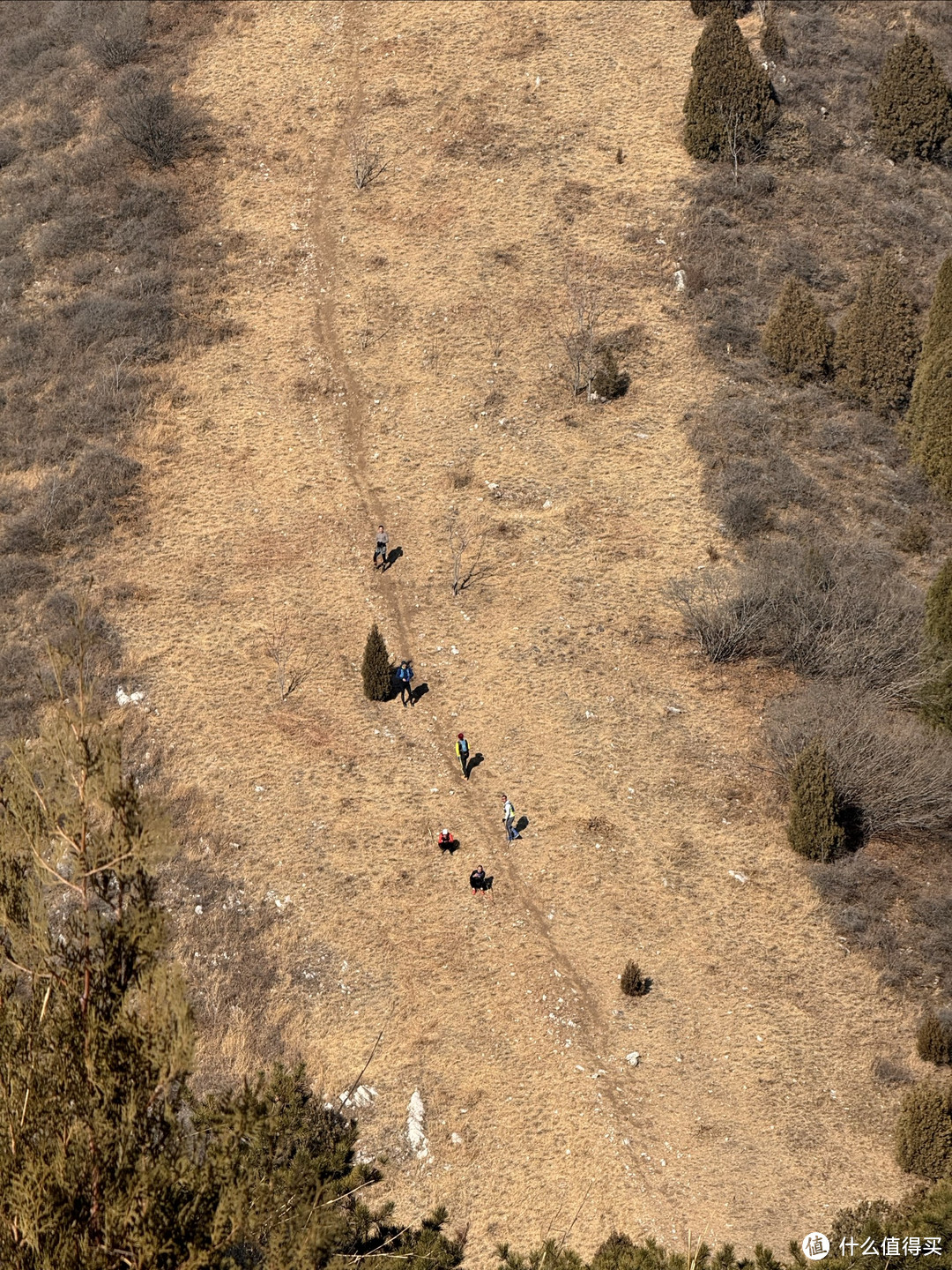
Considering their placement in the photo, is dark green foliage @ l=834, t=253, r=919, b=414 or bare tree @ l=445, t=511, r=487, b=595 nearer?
bare tree @ l=445, t=511, r=487, b=595

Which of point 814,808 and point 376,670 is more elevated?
point 376,670

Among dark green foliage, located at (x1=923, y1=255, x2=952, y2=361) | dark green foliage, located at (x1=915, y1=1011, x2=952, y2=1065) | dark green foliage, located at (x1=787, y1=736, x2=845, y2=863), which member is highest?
dark green foliage, located at (x1=923, y1=255, x2=952, y2=361)

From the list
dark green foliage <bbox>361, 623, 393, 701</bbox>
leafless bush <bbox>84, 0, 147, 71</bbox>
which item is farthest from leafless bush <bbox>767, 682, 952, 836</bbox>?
leafless bush <bbox>84, 0, 147, 71</bbox>

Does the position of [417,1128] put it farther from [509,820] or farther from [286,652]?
[286,652]

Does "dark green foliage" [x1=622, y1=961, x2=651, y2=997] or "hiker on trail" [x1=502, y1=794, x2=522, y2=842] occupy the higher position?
"hiker on trail" [x1=502, y1=794, x2=522, y2=842]

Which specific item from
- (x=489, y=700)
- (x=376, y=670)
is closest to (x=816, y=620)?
(x=489, y=700)

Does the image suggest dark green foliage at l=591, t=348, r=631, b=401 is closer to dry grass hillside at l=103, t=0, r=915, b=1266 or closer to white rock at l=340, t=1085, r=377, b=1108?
dry grass hillside at l=103, t=0, r=915, b=1266

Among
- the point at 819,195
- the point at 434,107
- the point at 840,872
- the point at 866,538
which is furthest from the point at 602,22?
the point at 840,872

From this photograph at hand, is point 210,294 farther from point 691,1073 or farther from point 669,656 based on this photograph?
point 691,1073
